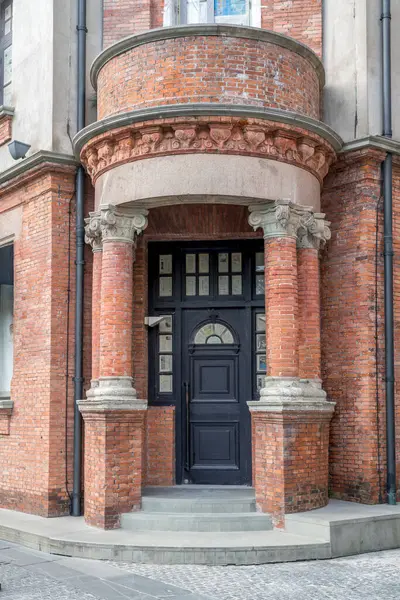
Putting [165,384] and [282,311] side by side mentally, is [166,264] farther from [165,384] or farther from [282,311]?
[282,311]

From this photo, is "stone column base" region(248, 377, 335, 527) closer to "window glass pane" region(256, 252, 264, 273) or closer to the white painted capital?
the white painted capital

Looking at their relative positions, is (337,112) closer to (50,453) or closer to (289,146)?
(289,146)

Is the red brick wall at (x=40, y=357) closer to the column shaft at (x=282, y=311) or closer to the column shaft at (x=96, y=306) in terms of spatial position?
the column shaft at (x=96, y=306)

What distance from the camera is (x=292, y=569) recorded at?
28.8 ft

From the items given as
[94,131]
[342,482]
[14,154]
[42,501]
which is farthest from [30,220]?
[342,482]

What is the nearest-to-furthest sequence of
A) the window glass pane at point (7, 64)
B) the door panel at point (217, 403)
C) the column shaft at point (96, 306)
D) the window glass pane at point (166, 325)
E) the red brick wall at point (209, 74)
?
1. the red brick wall at point (209, 74)
2. the column shaft at point (96, 306)
3. the door panel at point (217, 403)
4. the window glass pane at point (166, 325)
5. the window glass pane at point (7, 64)

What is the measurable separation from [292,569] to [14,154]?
22.9 ft

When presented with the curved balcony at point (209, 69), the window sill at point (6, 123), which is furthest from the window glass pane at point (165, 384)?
the window sill at point (6, 123)

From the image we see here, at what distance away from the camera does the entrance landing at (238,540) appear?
29.6ft

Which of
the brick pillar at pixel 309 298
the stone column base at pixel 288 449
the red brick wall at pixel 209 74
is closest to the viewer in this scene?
the stone column base at pixel 288 449

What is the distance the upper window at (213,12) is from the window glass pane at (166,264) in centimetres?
345

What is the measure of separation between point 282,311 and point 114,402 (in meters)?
2.43

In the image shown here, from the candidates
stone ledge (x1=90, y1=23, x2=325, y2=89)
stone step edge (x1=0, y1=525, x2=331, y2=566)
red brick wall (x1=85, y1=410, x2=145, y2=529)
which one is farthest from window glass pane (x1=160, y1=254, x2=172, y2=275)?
stone step edge (x1=0, y1=525, x2=331, y2=566)

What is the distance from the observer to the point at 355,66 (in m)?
11.6
